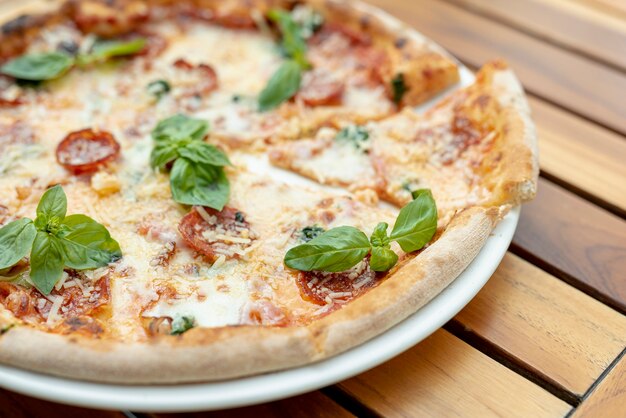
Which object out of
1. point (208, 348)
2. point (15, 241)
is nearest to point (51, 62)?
point (15, 241)

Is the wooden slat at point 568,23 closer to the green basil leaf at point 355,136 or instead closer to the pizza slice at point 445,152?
the pizza slice at point 445,152

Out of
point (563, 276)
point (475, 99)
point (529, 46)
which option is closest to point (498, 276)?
point (563, 276)

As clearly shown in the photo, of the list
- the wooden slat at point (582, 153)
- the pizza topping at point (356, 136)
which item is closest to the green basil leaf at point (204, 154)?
the pizza topping at point (356, 136)

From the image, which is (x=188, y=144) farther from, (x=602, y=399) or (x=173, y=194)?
(x=602, y=399)

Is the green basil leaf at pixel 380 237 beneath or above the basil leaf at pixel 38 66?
above

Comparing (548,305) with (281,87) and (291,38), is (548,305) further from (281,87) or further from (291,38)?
(291,38)

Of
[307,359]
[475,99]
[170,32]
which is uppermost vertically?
[475,99]

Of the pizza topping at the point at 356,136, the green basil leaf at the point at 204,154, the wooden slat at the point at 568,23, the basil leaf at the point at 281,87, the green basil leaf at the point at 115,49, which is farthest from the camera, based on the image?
the wooden slat at the point at 568,23
